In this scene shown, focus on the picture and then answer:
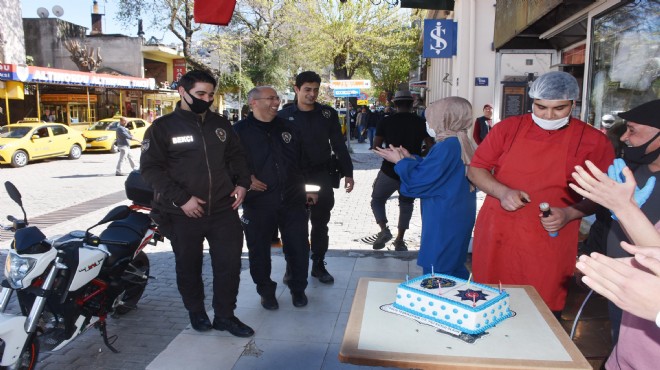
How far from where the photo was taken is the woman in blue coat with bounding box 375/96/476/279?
11.1ft

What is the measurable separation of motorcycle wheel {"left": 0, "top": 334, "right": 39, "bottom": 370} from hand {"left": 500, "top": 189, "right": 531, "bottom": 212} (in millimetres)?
3026

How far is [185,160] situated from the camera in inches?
149

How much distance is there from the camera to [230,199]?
4008mm

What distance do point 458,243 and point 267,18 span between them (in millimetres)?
26027

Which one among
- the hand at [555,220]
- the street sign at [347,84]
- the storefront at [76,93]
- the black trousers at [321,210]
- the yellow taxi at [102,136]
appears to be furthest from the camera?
the storefront at [76,93]

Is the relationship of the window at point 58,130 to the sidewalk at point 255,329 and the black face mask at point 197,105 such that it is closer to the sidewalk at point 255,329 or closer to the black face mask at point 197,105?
the sidewalk at point 255,329

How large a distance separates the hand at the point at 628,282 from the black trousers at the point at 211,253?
2.91 metres

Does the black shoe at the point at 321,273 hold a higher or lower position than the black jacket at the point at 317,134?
lower

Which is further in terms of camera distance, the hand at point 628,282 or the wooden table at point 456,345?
the wooden table at point 456,345

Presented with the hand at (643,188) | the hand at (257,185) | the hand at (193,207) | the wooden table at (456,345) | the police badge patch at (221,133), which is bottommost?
the wooden table at (456,345)

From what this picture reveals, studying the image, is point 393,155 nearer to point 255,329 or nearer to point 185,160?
point 185,160

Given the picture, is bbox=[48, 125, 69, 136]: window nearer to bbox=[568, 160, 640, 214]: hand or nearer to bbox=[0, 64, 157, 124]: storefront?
bbox=[0, 64, 157, 124]: storefront

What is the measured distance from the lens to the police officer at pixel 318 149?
4.95 metres

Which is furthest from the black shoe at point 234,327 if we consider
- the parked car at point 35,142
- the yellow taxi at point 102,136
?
the yellow taxi at point 102,136
